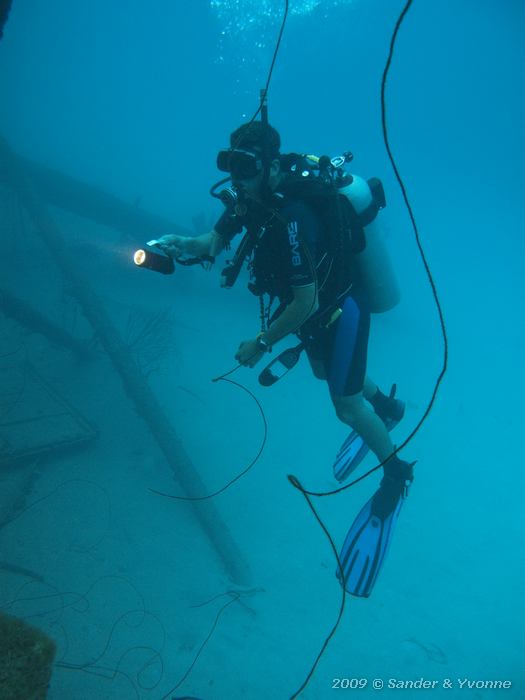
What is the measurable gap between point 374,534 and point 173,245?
3.52 meters

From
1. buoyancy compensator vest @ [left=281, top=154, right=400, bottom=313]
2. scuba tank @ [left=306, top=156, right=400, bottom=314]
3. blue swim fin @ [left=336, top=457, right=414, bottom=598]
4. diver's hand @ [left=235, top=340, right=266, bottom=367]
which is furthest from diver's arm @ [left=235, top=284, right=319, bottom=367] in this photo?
blue swim fin @ [left=336, top=457, right=414, bottom=598]

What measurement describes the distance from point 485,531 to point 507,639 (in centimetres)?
262

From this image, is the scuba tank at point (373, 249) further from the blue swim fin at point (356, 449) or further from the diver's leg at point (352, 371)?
the blue swim fin at point (356, 449)

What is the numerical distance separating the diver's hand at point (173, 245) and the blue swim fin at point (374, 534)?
3045 millimetres

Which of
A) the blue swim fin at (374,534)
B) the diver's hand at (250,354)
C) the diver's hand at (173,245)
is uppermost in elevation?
the diver's hand at (173,245)

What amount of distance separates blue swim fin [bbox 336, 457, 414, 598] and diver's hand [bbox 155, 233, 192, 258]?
3045 millimetres

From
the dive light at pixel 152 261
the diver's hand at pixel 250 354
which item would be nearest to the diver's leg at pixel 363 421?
the diver's hand at pixel 250 354

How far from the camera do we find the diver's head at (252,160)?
262cm

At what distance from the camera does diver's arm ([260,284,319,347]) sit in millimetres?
2740

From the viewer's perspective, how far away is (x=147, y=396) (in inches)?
262

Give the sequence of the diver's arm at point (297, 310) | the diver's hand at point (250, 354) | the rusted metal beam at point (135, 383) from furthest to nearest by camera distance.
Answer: the rusted metal beam at point (135, 383)
the diver's hand at point (250, 354)
the diver's arm at point (297, 310)

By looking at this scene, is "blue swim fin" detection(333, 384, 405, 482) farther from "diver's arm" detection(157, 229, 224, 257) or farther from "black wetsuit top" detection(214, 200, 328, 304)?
"diver's arm" detection(157, 229, 224, 257)

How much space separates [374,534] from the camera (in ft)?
12.6

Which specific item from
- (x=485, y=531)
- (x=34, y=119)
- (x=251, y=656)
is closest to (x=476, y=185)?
(x=34, y=119)
